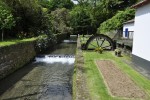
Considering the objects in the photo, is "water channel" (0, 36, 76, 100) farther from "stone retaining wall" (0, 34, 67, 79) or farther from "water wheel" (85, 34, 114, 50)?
"water wheel" (85, 34, 114, 50)

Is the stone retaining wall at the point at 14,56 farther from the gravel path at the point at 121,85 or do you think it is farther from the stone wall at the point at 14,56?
the gravel path at the point at 121,85

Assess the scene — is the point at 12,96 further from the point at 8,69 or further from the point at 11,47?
the point at 11,47

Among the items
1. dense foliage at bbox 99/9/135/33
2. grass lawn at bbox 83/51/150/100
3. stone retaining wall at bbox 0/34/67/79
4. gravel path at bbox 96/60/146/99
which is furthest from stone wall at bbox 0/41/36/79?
dense foliage at bbox 99/9/135/33

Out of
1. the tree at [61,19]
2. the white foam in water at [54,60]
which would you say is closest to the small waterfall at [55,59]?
the white foam in water at [54,60]

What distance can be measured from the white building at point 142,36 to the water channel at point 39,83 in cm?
563

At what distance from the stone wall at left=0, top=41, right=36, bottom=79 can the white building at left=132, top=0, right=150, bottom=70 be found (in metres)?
10.6

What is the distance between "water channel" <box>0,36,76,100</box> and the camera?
14883mm

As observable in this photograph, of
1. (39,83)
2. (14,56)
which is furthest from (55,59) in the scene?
(39,83)

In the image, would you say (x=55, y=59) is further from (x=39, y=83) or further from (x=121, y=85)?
(x=121, y=85)

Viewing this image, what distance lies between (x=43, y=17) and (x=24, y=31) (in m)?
4.22

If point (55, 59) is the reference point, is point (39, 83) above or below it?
below

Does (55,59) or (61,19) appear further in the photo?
(61,19)

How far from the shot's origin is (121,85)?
1291cm

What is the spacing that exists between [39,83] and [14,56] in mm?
5000
